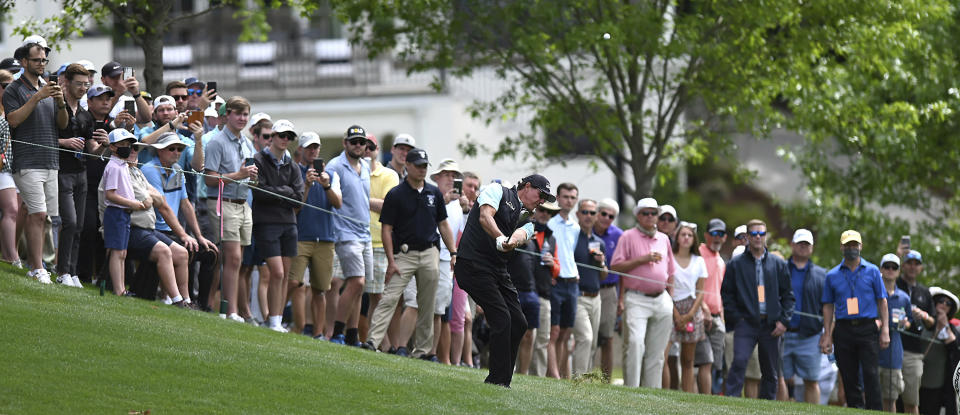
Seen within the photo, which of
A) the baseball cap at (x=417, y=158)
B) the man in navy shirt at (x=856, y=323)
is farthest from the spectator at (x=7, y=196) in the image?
the man in navy shirt at (x=856, y=323)

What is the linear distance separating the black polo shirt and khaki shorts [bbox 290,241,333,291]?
0.87 m

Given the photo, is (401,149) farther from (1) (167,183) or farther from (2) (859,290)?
(2) (859,290)

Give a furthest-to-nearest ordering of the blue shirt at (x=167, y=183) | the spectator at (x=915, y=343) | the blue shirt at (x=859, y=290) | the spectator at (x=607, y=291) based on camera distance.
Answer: the spectator at (x=915, y=343), the spectator at (x=607, y=291), the blue shirt at (x=859, y=290), the blue shirt at (x=167, y=183)

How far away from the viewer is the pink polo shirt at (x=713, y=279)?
1961 centimetres

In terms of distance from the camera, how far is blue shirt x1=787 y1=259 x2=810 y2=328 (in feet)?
65.4

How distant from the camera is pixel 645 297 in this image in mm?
18875

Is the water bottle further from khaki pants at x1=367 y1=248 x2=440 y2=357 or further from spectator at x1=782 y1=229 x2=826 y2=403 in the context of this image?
spectator at x1=782 y1=229 x2=826 y2=403

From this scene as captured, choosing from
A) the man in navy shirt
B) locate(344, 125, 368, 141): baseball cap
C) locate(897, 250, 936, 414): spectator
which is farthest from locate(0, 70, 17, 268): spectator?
locate(897, 250, 936, 414): spectator

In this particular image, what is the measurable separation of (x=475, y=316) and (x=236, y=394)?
25.1 ft

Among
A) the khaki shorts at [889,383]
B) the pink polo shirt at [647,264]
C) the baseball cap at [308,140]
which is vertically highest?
the baseball cap at [308,140]

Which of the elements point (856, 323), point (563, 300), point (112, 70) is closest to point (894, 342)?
point (856, 323)

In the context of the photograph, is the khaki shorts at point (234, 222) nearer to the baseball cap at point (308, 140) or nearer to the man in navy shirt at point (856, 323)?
the baseball cap at point (308, 140)

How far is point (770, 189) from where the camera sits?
1527 inches

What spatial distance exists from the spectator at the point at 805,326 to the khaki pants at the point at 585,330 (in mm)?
2619
